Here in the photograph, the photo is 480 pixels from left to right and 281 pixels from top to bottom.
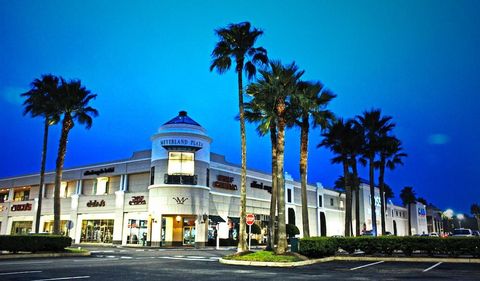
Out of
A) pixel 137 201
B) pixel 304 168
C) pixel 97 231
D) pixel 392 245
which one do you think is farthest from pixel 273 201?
pixel 97 231

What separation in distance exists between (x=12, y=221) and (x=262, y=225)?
1513 inches

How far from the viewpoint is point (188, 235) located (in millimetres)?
46125

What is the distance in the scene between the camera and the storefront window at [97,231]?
50062mm

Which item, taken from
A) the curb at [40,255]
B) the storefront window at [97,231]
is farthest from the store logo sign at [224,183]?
the curb at [40,255]

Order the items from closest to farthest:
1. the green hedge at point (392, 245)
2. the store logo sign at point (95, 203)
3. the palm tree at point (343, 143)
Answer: the green hedge at point (392, 245)
the palm tree at point (343, 143)
the store logo sign at point (95, 203)

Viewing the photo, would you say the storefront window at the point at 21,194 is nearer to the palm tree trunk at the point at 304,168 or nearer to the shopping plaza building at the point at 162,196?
the shopping plaza building at the point at 162,196

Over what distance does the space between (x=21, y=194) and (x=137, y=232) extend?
28.7m

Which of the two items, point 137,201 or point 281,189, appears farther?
point 137,201

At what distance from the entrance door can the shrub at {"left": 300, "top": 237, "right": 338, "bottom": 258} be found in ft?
75.4

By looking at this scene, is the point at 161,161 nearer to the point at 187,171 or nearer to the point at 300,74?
the point at 187,171

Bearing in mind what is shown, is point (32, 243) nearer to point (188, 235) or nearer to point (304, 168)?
point (304, 168)

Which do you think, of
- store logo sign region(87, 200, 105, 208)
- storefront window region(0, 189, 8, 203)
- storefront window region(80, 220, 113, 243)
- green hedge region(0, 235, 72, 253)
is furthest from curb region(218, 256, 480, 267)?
storefront window region(0, 189, 8, 203)

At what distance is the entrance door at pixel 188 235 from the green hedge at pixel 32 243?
1781 cm

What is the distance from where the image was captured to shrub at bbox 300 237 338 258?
2408 centimetres
